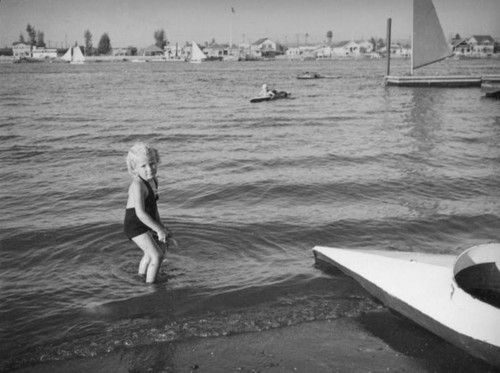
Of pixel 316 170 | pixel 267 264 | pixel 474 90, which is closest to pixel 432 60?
pixel 474 90

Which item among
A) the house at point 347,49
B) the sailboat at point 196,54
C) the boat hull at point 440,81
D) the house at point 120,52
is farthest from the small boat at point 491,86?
the house at point 120,52

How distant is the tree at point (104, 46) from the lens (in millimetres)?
181125

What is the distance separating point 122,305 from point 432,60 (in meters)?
46.0

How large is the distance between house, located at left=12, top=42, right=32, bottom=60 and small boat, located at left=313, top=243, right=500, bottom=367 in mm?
154170

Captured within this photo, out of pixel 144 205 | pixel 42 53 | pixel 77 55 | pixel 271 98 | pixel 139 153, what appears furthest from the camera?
pixel 42 53

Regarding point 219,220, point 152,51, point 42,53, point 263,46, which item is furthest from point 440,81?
point 263,46

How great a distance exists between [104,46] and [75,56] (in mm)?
56303

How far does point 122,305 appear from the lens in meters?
4.89

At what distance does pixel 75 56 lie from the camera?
422 ft

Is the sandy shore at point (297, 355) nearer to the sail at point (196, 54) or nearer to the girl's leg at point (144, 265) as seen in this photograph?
the girl's leg at point (144, 265)

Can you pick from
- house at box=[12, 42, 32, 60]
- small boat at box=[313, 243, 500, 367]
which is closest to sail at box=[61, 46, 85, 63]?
house at box=[12, 42, 32, 60]

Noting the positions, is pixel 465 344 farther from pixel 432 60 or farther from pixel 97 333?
pixel 432 60

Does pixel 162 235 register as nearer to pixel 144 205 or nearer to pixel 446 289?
pixel 144 205

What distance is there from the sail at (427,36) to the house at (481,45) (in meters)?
105
